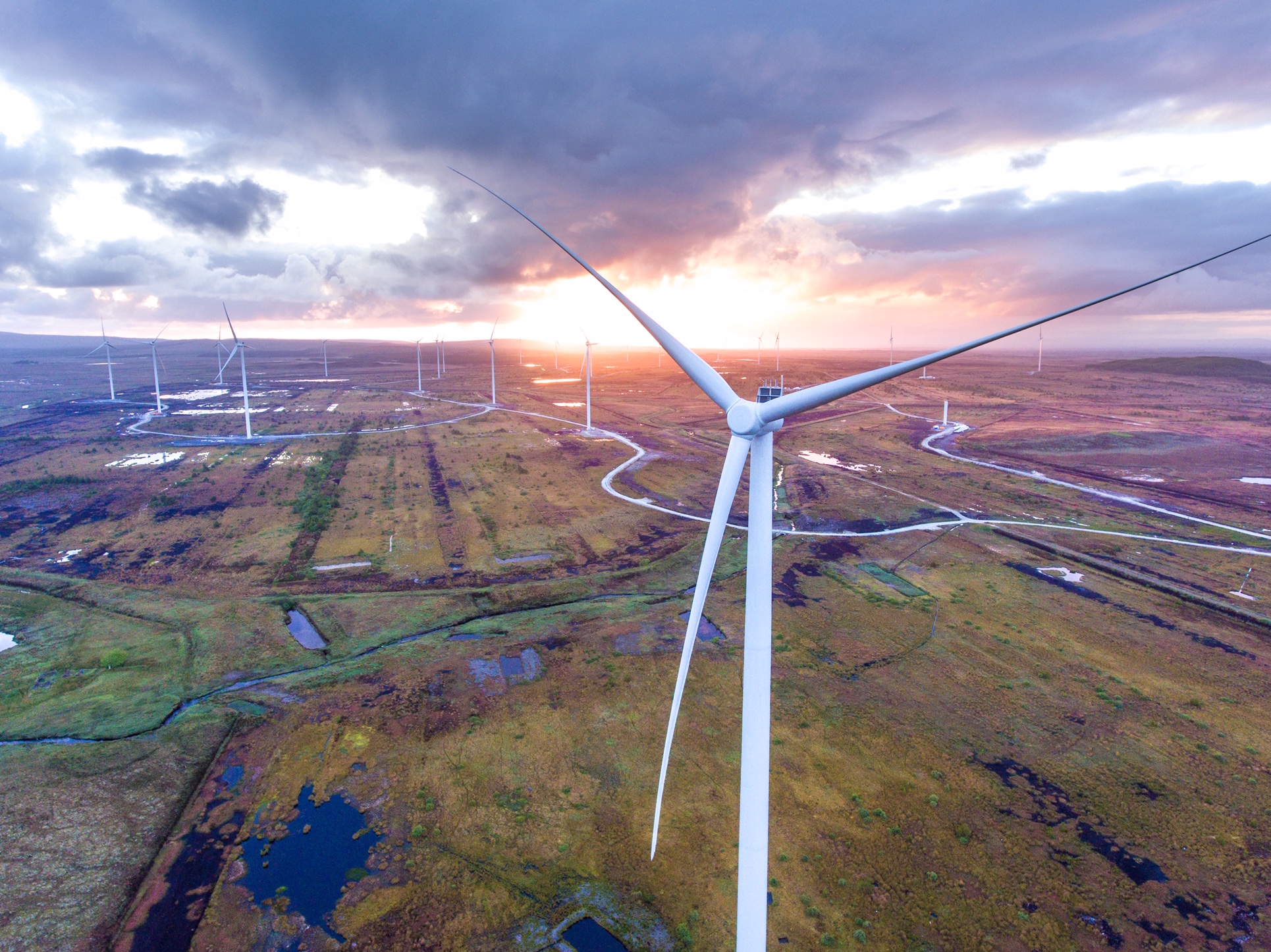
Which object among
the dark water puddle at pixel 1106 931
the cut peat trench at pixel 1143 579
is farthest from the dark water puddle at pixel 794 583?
the dark water puddle at pixel 1106 931

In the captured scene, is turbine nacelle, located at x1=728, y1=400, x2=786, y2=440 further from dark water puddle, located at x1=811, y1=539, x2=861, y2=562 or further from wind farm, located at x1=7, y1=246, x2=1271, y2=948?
dark water puddle, located at x1=811, y1=539, x2=861, y2=562

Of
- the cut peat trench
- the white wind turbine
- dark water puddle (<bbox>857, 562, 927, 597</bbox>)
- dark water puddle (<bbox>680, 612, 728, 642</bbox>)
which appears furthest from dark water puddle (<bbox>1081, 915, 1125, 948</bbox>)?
the cut peat trench

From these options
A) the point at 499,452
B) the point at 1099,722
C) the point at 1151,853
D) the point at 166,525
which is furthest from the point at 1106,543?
the point at 166,525

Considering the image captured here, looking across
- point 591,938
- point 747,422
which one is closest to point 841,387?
point 747,422

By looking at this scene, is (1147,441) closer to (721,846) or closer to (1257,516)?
(1257,516)

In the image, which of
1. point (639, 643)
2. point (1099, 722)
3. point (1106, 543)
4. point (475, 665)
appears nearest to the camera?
point (1099, 722)

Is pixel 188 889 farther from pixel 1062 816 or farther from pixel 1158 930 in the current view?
pixel 1062 816

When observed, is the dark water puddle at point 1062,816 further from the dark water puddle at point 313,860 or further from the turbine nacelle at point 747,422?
the dark water puddle at point 313,860
